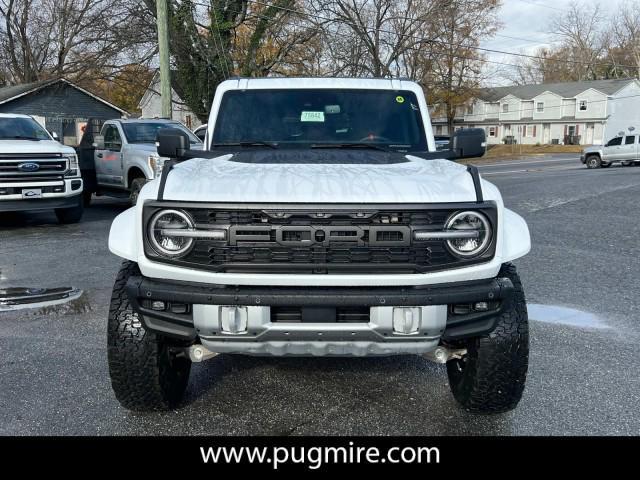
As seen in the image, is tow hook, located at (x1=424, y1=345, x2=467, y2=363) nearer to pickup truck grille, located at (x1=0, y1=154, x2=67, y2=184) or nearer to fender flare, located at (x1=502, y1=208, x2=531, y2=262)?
fender flare, located at (x1=502, y1=208, x2=531, y2=262)

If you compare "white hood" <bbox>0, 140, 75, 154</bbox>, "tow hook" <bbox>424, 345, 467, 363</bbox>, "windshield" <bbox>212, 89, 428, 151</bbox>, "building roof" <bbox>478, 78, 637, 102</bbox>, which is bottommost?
"tow hook" <bbox>424, 345, 467, 363</bbox>

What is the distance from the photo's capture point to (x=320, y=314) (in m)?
2.75

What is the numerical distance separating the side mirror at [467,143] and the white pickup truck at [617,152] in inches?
1109

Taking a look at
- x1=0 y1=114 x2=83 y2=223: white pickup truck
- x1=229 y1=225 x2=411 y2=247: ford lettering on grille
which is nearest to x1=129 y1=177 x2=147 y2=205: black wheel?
x1=0 y1=114 x2=83 y2=223: white pickup truck

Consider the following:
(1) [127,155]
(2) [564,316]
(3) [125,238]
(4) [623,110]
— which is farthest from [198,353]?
(4) [623,110]

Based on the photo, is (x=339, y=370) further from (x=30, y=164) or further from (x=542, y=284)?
(x=30, y=164)

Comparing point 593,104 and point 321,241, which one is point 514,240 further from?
point 593,104

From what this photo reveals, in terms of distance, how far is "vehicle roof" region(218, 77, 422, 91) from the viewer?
15.3ft

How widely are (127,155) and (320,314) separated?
382 inches

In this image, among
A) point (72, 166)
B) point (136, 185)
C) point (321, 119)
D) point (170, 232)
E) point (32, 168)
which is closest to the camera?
point (170, 232)
